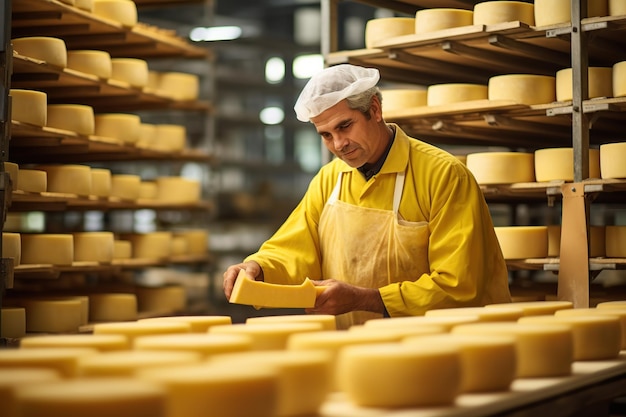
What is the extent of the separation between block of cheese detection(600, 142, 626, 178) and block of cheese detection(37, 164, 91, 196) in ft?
9.78

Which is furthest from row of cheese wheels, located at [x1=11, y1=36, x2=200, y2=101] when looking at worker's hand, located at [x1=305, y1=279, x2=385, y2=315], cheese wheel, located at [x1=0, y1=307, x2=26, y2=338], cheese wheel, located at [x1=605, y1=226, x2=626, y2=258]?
cheese wheel, located at [x1=605, y1=226, x2=626, y2=258]

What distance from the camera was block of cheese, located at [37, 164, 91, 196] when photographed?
5273mm

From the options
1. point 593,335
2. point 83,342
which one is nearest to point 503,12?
point 593,335

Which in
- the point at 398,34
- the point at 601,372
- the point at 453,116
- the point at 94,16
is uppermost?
the point at 94,16

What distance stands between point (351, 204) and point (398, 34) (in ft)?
4.27

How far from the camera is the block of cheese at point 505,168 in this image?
Answer: 4.34m

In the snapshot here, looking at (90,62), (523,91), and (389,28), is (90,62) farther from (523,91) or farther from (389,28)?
(523,91)

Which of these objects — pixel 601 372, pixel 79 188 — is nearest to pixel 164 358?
pixel 601 372

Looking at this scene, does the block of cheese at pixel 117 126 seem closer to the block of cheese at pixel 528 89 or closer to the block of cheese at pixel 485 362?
the block of cheese at pixel 528 89

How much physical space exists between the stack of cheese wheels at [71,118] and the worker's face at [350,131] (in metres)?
2.43

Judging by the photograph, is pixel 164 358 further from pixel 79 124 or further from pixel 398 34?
pixel 79 124

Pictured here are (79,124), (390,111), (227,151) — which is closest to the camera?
(390,111)

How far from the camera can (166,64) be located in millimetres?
8797

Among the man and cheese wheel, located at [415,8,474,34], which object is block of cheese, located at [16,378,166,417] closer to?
the man
